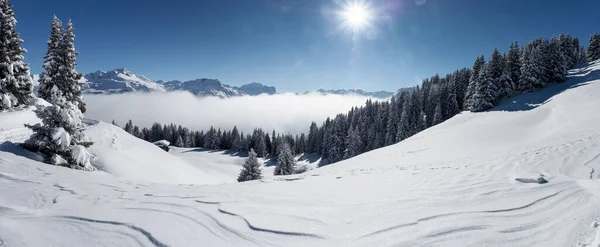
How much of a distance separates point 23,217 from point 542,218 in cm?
817

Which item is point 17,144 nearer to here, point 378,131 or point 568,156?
point 568,156

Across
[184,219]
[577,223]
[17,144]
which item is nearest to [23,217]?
[184,219]

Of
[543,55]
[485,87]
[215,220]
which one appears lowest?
[215,220]

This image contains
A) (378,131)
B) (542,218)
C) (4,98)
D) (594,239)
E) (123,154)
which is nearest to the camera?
(594,239)

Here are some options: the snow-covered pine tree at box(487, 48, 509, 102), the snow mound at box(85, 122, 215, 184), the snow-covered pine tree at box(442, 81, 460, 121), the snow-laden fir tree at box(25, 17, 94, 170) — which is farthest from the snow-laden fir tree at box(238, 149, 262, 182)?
the snow-covered pine tree at box(442, 81, 460, 121)

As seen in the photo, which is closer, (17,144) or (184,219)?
(184,219)

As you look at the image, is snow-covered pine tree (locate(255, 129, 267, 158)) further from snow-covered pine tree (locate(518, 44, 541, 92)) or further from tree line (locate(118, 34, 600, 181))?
snow-covered pine tree (locate(518, 44, 541, 92))

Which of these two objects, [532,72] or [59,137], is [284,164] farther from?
[532,72]

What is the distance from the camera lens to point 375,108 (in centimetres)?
8781

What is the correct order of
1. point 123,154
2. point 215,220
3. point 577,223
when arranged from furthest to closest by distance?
1. point 123,154
2. point 215,220
3. point 577,223

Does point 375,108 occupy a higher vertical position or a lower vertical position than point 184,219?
higher

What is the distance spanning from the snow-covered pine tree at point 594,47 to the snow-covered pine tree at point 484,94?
47477 mm

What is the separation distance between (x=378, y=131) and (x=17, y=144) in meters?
71.0

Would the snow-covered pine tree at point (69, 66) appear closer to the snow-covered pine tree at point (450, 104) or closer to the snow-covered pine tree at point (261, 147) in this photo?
the snow-covered pine tree at point (261, 147)
